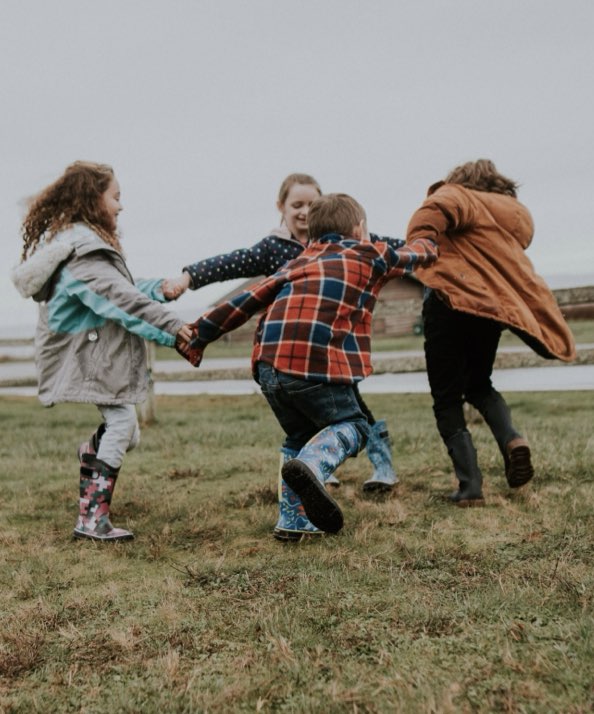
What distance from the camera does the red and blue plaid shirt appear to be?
324cm

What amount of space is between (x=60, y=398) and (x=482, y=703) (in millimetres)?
2362

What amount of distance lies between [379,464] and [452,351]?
785 mm

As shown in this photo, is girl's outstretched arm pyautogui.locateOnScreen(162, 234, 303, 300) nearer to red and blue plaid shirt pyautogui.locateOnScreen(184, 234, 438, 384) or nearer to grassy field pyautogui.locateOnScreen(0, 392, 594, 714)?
red and blue plaid shirt pyautogui.locateOnScreen(184, 234, 438, 384)

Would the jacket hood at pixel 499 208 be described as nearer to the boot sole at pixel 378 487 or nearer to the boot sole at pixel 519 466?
the boot sole at pixel 519 466

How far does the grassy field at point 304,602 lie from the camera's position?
197 centimetres

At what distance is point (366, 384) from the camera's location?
865 centimetres

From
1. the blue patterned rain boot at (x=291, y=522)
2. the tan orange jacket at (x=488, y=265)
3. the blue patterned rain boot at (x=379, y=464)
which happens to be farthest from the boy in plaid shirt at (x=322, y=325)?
the blue patterned rain boot at (x=379, y=464)

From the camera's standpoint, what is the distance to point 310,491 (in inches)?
115

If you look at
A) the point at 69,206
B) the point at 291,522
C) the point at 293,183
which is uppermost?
the point at 293,183

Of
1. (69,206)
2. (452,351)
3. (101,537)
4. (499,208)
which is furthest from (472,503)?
(69,206)

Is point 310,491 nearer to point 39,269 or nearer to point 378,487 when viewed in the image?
point 378,487

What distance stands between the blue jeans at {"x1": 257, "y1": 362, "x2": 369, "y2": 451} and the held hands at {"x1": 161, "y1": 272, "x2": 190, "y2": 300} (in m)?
0.86

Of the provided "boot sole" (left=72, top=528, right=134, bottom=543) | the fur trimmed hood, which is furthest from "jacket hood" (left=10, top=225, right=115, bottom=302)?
"boot sole" (left=72, top=528, right=134, bottom=543)

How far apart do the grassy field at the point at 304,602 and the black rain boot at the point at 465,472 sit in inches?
4.1
